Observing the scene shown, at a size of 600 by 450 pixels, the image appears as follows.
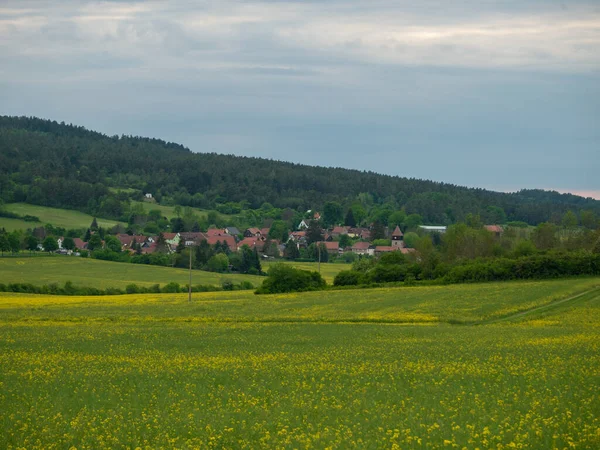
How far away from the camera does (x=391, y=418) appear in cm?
1750

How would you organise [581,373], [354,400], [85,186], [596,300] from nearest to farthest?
[354,400], [581,373], [596,300], [85,186]

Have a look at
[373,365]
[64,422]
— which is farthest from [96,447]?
[373,365]

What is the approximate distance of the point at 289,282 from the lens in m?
76.2

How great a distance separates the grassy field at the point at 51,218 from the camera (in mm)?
156250

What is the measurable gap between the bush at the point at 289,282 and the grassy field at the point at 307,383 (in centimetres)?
2808

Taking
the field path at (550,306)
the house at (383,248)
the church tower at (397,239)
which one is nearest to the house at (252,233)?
the church tower at (397,239)

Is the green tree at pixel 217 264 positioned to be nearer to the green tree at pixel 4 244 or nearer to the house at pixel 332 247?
the green tree at pixel 4 244

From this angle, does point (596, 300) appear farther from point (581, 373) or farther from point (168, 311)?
point (581, 373)

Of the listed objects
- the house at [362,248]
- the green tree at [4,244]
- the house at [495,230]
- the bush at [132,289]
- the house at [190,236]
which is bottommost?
the bush at [132,289]

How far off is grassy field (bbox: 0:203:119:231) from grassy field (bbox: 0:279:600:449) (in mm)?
115968

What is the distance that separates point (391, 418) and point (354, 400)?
2069mm

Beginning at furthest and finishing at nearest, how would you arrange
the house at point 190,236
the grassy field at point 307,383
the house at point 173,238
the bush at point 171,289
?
the house at point 173,238, the house at point 190,236, the bush at point 171,289, the grassy field at point 307,383

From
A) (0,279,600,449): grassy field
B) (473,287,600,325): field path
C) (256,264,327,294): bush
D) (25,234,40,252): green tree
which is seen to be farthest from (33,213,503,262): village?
(0,279,600,449): grassy field

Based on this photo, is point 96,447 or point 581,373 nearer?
point 96,447
